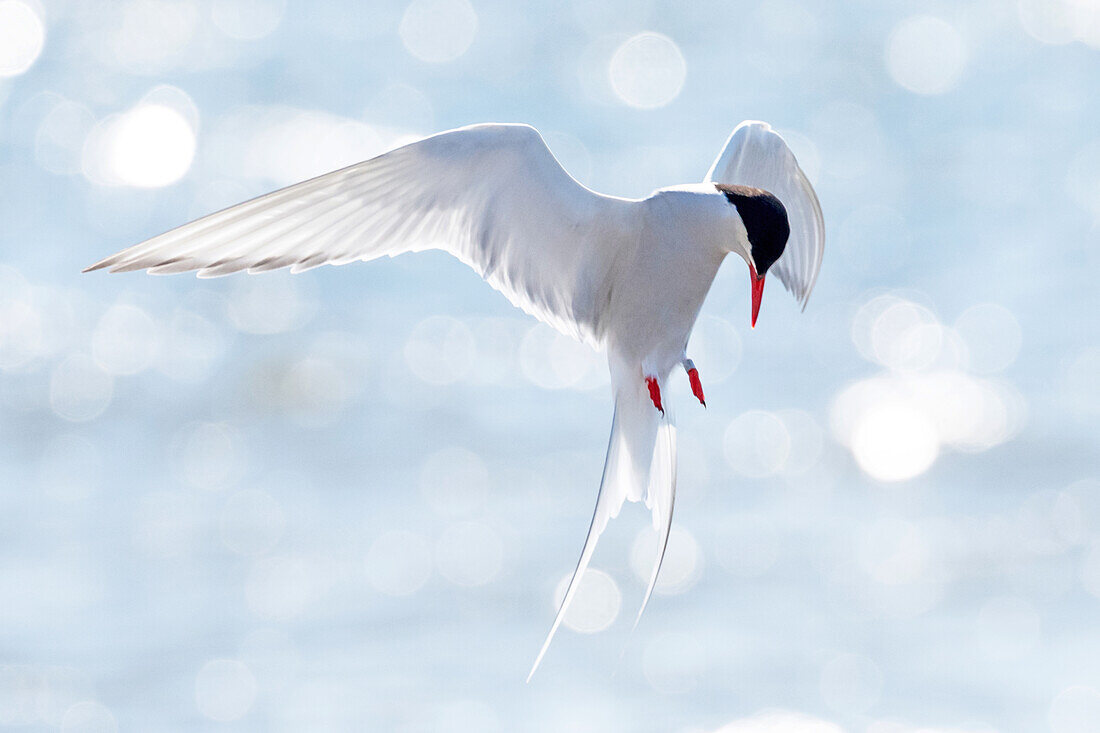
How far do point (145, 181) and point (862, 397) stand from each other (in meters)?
4.02

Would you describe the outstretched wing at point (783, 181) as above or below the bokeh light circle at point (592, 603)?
below

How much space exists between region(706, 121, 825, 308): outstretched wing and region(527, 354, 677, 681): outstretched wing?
45 cm

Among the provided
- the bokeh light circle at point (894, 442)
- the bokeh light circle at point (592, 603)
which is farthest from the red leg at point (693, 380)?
the bokeh light circle at point (894, 442)

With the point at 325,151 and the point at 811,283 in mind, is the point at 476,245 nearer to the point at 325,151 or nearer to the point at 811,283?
the point at 811,283

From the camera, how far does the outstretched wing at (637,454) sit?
2.41m

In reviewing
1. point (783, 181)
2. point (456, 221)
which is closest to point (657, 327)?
point (456, 221)

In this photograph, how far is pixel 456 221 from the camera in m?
2.29

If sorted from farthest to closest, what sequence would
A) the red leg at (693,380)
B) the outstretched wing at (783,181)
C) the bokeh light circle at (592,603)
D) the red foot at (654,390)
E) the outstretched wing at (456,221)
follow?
the bokeh light circle at (592,603) → the outstretched wing at (783,181) → the red foot at (654,390) → the red leg at (693,380) → the outstretched wing at (456,221)

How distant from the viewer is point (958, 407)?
6.71 metres

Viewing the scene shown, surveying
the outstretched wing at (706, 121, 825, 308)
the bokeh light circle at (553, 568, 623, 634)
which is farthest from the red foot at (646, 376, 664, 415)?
the bokeh light circle at (553, 568, 623, 634)

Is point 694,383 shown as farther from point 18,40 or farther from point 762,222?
point 18,40

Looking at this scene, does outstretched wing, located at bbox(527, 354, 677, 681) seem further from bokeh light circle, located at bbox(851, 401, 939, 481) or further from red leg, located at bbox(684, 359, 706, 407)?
bokeh light circle, located at bbox(851, 401, 939, 481)

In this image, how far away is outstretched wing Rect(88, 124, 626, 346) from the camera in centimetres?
208

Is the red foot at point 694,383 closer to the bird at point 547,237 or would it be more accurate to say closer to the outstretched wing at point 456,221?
the bird at point 547,237
